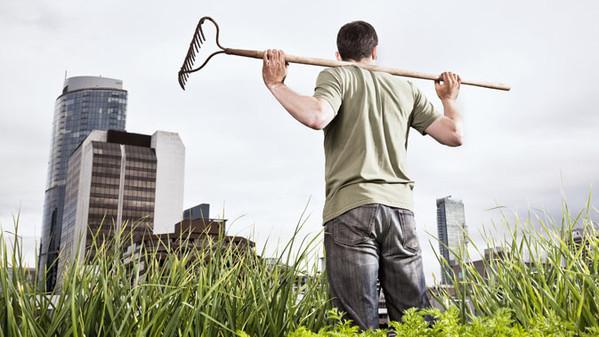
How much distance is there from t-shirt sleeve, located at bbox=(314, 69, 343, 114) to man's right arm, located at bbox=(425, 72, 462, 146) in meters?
0.54

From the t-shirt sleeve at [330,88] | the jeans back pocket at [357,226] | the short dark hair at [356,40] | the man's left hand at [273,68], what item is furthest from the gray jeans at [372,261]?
the short dark hair at [356,40]

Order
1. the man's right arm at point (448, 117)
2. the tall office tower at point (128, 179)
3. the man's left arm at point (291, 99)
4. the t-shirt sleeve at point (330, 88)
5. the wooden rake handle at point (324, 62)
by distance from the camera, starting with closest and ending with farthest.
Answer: the man's left arm at point (291, 99)
the t-shirt sleeve at point (330, 88)
the wooden rake handle at point (324, 62)
the man's right arm at point (448, 117)
the tall office tower at point (128, 179)

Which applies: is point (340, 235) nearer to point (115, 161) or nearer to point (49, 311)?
point (49, 311)

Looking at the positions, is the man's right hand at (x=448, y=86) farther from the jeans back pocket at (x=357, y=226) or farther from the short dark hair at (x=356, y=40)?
the jeans back pocket at (x=357, y=226)

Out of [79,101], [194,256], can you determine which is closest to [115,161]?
[79,101]

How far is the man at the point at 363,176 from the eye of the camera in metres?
2.09

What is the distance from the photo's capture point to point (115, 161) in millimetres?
107312

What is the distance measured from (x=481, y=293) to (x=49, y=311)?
7.42ft

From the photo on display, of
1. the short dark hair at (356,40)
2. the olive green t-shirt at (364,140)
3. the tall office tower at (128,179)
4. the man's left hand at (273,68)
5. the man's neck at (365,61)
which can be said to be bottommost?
the olive green t-shirt at (364,140)

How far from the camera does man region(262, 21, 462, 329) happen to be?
2.09 metres

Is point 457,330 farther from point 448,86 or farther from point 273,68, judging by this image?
point 448,86

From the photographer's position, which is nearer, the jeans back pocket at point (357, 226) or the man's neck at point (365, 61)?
the jeans back pocket at point (357, 226)

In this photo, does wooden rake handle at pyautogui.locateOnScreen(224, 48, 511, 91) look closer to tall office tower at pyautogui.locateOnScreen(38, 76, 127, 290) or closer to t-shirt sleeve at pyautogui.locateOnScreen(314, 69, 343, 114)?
t-shirt sleeve at pyautogui.locateOnScreen(314, 69, 343, 114)

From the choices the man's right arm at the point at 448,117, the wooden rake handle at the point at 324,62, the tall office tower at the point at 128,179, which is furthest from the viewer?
the tall office tower at the point at 128,179
